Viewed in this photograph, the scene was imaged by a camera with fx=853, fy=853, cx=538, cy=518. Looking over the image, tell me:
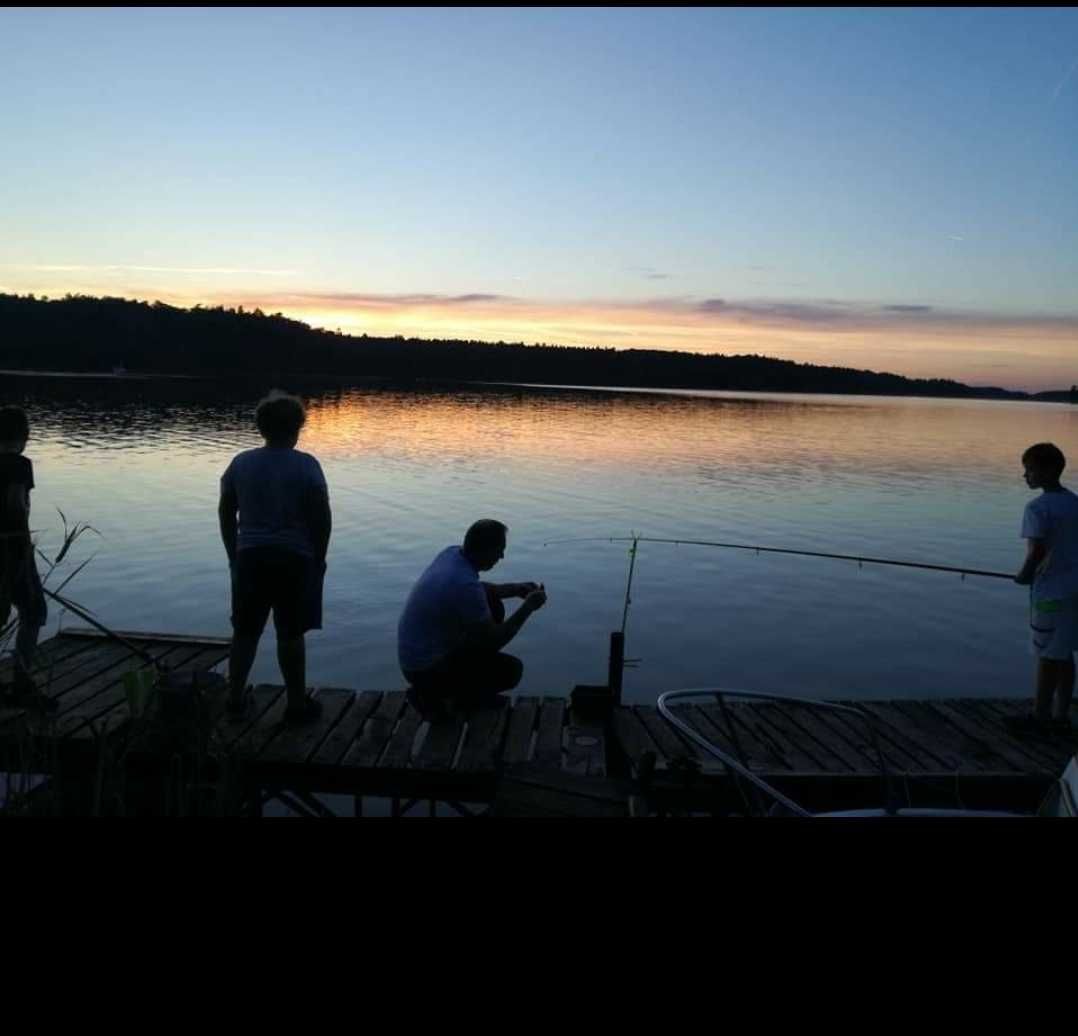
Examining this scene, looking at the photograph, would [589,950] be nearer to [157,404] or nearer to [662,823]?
[662,823]

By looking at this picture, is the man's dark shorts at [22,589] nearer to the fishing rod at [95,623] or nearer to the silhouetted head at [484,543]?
the fishing rod at [95,623]

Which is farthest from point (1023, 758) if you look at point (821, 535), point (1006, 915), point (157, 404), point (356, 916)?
point (157, 404)

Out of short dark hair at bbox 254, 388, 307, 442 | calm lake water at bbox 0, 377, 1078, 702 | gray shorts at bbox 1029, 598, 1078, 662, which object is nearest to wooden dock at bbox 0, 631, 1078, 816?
gray shorts at bbox 1029, 598, 1078, 662

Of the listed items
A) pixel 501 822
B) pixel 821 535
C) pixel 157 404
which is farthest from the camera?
pixel 157 404

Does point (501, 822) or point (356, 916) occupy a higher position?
point (501, 822)

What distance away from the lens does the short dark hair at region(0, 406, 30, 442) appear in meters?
5.05

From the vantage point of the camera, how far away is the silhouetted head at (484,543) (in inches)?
211

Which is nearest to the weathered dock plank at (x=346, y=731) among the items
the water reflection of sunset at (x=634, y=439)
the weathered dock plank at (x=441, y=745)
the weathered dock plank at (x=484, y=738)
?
the weathered dock plank at (x=441, y=745)

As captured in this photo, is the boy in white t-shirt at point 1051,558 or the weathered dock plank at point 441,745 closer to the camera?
the weathered dock plank at point 441,745

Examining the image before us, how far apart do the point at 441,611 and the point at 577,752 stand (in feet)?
4.12

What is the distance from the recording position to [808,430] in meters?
62.8

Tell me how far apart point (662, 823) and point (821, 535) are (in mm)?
22187

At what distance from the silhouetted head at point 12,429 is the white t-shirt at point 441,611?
2.50 metres

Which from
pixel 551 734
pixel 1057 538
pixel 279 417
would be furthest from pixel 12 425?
pixel 1057 538
